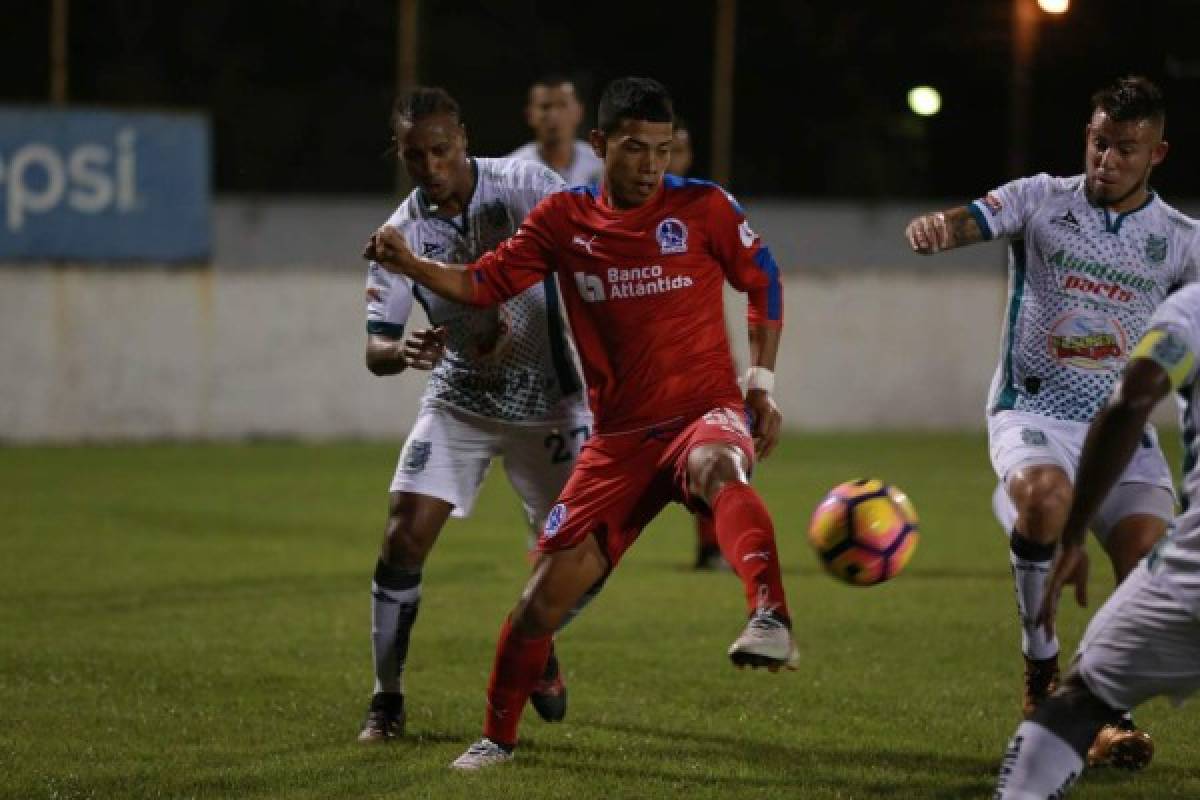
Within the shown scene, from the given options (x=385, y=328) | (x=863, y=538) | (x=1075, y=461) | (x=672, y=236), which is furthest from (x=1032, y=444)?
(x=385, y=328)

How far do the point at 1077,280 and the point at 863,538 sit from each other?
1.42 metres

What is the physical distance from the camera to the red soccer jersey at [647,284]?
20.1 ft

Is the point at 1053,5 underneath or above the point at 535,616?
above

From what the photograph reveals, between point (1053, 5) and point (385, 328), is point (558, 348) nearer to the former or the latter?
point (385, 328)

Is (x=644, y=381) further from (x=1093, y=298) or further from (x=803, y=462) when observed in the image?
(x=803, y=462)

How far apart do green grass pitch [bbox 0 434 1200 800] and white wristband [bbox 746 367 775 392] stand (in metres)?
1.26

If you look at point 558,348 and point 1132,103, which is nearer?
point 1132,103

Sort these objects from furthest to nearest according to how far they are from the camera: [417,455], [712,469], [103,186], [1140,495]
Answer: [103,186]
[417,455]
[1140,495]
[712,469]

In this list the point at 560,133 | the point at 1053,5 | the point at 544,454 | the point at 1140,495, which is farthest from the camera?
the point at 1053,5

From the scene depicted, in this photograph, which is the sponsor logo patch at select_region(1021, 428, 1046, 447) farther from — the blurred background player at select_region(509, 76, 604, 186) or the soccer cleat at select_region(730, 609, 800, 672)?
the blurred background player at select_region(509, 76, 604, 186)

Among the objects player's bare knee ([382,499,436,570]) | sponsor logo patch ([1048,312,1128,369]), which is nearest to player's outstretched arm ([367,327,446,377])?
player's bare knee ([382,499,436,570])

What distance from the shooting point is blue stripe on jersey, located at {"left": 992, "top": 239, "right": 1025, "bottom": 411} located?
6688 millimetres

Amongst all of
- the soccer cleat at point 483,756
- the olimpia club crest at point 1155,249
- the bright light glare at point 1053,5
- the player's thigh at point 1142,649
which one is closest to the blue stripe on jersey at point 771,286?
the olimpia club crest at point 1155,249

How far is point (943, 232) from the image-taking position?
253 inches
